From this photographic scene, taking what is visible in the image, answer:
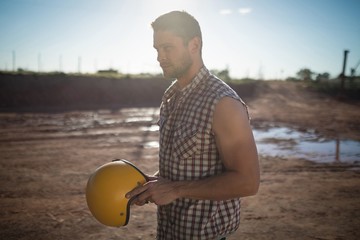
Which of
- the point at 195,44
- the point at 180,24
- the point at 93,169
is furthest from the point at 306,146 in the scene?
the point at 180,24

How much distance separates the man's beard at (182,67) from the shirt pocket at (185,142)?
1.13 ft

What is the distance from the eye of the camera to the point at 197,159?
1773 millimetres

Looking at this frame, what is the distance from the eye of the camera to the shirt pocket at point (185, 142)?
172cm

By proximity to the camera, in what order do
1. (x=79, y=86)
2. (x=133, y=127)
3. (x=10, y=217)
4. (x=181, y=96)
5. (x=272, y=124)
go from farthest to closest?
(x=79, y=86), (x=272, y=124), (x=133, y=127), (x=10, y=217), (x=181, y=96)

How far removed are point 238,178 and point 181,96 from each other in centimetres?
66

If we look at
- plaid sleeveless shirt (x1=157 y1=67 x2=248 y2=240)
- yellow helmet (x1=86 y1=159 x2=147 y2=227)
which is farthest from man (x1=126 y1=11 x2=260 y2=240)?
yellow helmet (x1=86 y1=159 x2=147 y2=227)

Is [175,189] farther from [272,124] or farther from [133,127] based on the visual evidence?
[272,124]

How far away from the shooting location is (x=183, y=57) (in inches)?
74.2

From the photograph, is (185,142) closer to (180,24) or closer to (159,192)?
(159,192)

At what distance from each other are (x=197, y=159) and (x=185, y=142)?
0.13 meters

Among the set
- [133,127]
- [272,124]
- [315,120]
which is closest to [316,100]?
[315,120]

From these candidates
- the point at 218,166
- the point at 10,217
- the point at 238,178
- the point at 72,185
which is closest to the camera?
the point at 238,178

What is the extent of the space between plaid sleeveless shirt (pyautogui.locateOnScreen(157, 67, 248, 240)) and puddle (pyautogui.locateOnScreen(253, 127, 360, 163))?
307 inches

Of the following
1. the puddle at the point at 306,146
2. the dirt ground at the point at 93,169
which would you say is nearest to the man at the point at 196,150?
the dirt ground at the point at 93,169
